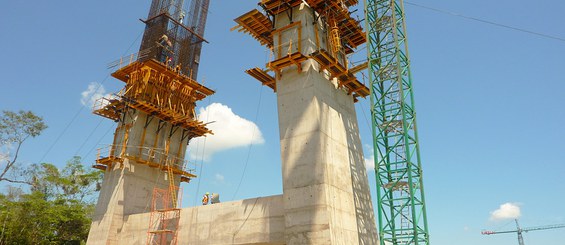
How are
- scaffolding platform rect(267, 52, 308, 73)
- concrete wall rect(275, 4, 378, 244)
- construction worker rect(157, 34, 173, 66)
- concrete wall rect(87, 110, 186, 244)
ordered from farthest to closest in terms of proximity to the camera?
construction worker rect(157, 34, 173, 66)
concrete wall rect(87, 110, 186, 244)
scaffolding platform rect(267, 52, 308, 73)
concrete wall rect(275, 4, 378, 244)

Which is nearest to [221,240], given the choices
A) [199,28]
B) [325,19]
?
[325,19]

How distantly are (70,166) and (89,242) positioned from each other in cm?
2118

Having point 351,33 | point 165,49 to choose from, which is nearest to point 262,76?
point 351,33

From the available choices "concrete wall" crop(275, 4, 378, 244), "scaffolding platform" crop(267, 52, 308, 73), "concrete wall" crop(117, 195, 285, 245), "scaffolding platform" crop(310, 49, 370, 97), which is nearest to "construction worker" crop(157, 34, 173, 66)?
"concrete wall" crop(275, 4, 378, 244)

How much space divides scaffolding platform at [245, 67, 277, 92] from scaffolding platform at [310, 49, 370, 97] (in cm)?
392

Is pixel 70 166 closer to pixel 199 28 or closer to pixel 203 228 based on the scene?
pixel 199 28

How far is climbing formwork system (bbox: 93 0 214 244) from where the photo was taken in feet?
97.3

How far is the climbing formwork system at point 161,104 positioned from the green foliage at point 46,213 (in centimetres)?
1047

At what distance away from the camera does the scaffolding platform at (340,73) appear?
72.1ft

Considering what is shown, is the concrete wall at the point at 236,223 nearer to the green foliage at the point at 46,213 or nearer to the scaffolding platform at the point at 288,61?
the scaffolding platform at the point at 288,61

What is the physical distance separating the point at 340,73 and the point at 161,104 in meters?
15.1

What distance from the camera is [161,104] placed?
3116cm

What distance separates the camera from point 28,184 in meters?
38.6

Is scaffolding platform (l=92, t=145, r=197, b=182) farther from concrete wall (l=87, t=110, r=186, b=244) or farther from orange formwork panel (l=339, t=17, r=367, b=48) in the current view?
orange formwork panel (l=339, t=17, r=367, b=48)
